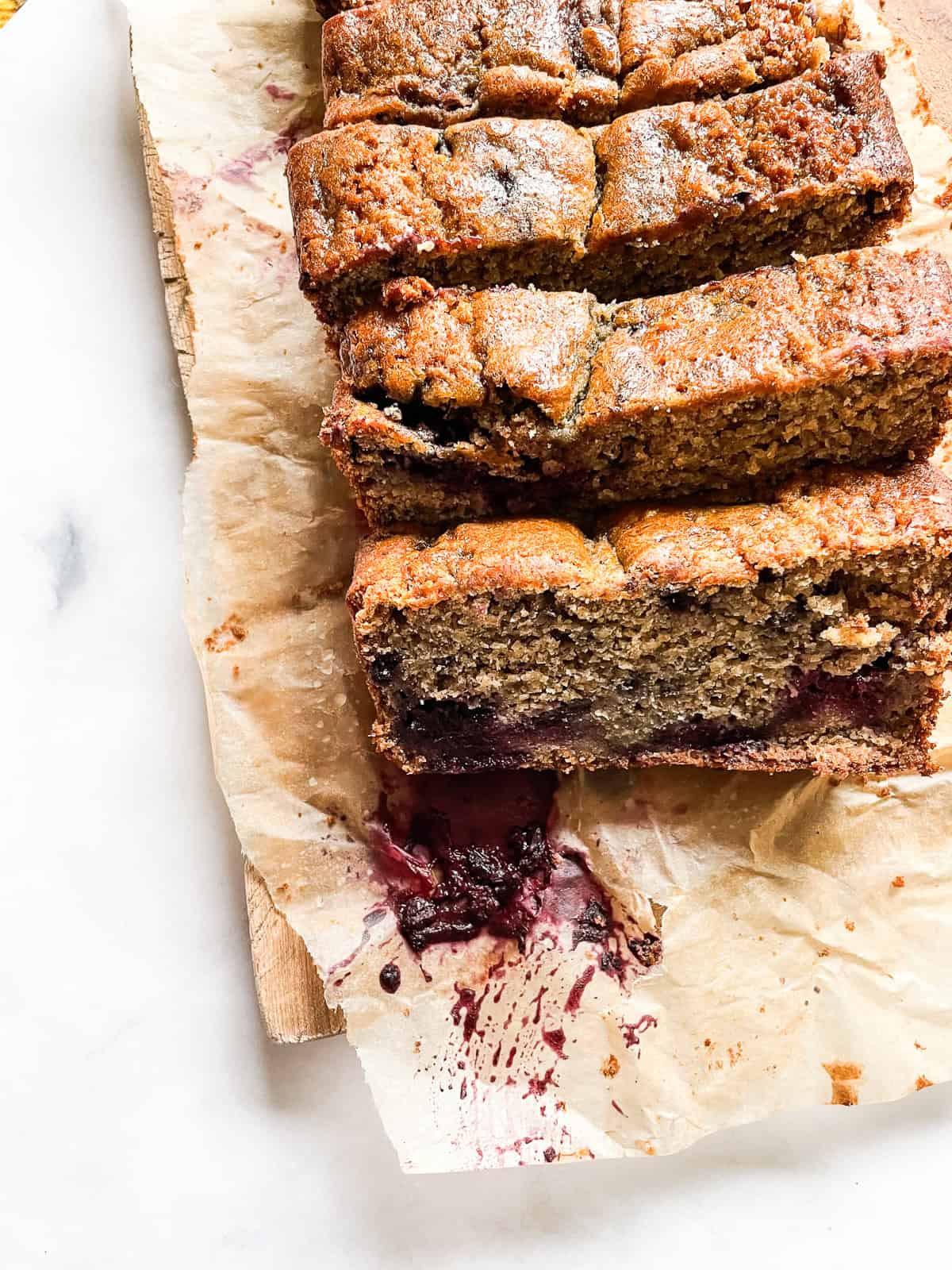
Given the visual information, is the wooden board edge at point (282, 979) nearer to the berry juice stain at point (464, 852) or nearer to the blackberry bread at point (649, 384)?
the berry juice stain at point (464, 852)

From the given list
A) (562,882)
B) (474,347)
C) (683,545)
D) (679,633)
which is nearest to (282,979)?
(562,882)

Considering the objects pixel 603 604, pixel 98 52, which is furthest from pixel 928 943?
pixel 98 52

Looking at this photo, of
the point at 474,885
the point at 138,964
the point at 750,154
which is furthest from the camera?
the point at 138,964

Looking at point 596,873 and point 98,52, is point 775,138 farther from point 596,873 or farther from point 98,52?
point 98,52

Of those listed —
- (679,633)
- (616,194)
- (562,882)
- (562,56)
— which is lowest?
(562,882)

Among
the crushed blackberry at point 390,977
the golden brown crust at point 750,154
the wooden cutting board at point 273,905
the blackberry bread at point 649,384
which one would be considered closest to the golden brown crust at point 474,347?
the blackberry bread at point 649,384

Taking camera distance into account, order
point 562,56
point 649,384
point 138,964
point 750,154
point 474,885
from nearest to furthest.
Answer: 1. point 649,384
2. point 750,154
3. point 562,56
4. point 474,885
5. point 138,964

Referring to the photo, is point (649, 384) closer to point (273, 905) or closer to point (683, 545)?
point (683, 545)
